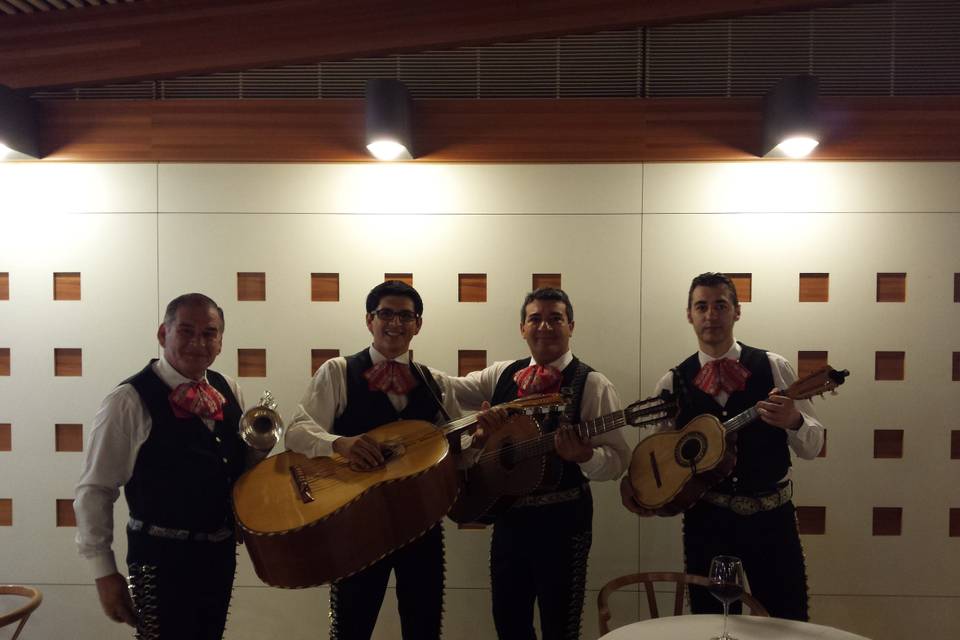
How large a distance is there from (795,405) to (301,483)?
2200mm

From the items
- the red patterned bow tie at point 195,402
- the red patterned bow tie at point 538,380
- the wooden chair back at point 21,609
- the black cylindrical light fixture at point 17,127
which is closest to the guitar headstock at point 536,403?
the red patterned bow tie at point 538,380

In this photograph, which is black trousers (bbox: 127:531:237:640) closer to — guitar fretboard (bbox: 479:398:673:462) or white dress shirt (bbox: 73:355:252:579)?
white dress shirt (bbox: 73:355:252:579)

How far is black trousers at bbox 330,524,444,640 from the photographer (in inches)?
105

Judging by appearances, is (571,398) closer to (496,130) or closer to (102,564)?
(496,130)

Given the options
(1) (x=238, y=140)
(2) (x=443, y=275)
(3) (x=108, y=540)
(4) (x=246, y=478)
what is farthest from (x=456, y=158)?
(3) (x=108, y=540)

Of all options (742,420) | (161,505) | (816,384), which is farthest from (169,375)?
(816,384)

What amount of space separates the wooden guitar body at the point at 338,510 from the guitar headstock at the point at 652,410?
2.56ft

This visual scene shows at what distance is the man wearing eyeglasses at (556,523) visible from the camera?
2705 mm

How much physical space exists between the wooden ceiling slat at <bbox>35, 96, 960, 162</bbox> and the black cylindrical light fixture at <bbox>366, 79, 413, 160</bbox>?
0.97 feet

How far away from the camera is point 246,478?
253 centimetres

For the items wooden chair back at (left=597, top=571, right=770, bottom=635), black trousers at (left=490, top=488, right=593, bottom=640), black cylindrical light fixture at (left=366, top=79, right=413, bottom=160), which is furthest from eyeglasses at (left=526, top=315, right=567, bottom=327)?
black cylindrical light fixture at (left=366, top=79, right=413, bottom=160)

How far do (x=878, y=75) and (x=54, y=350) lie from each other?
5.40 m

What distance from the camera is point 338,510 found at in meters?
2.21

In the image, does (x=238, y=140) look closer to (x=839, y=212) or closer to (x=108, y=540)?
(x=108, y=540)
